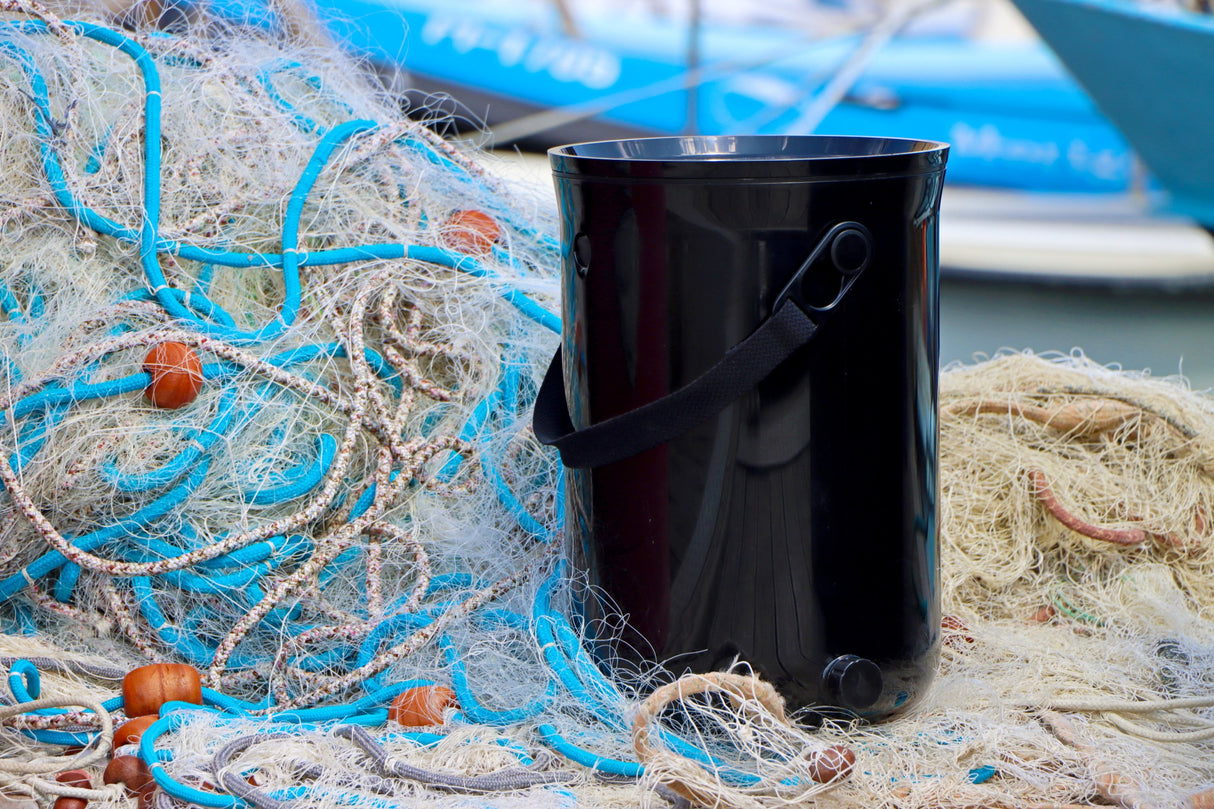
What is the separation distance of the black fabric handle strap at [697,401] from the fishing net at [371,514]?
0.30 meters

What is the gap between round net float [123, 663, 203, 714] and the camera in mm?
1584

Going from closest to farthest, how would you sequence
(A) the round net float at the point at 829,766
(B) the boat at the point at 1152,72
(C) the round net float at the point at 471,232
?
1. (A) the round net float at the point at 829,766
2. (C) the round net float at the point at 471,232
3. (B) the boat at the point at 1152,72

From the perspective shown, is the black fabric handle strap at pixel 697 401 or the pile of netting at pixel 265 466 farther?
the pile of netting at pixel 265 466

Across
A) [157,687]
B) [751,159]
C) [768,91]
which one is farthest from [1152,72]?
[157,687]

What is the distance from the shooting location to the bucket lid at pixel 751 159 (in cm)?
134

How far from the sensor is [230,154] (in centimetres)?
209

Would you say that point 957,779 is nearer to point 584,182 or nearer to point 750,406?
point 750,406

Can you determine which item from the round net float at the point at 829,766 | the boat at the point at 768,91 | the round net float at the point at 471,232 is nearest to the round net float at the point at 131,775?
the round net float at the point at 829,766

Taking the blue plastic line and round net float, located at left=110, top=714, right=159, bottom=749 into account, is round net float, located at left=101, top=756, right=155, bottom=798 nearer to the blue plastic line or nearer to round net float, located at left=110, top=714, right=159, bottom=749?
round net float, located at left=110, top=714, right=159, bottom=749

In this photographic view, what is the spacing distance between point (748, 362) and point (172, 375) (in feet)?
3.01

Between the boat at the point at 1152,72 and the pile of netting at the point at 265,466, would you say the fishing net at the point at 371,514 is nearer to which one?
the pile of netting at the point at 265,466

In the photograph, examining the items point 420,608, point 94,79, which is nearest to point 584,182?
point 420,608

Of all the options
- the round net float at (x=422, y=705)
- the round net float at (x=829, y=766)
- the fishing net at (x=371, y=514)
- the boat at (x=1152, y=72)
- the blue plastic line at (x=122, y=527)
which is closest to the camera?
the round net float at (x=829, y=766)

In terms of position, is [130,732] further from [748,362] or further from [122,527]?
[748,362]
